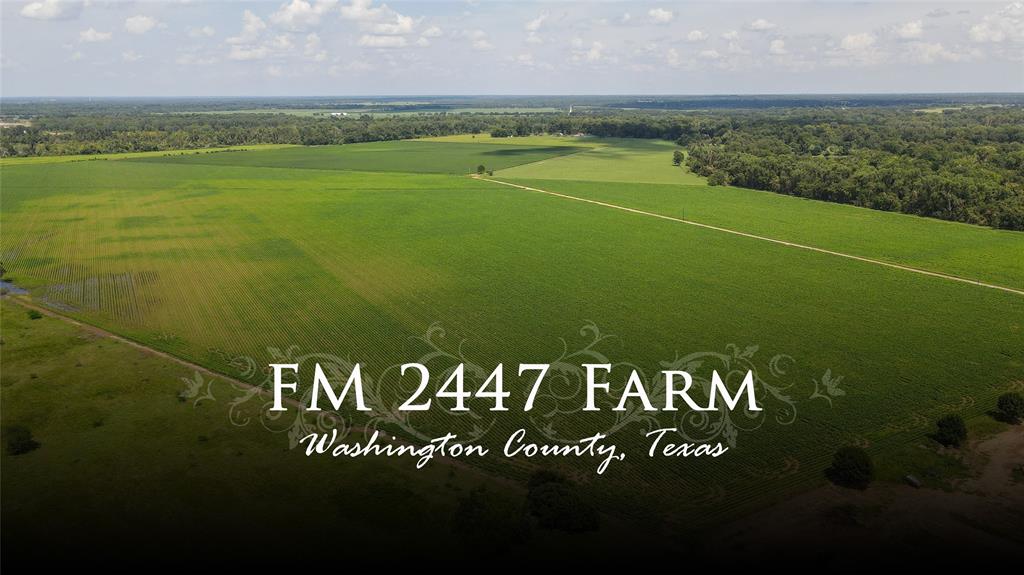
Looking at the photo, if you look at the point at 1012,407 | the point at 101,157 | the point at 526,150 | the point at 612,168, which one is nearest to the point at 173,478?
the point at 1012,407

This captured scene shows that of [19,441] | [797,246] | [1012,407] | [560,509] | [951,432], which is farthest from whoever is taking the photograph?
[797,246]

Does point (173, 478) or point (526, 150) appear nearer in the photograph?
point (173, 478)

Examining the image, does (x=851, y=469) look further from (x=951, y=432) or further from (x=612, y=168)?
(x=612, y=168)

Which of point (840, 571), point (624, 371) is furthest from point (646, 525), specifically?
point (624, 371)

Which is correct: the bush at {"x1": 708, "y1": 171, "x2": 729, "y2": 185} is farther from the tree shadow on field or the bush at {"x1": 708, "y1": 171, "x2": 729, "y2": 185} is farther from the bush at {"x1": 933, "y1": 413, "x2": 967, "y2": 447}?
the bush at {"x1": 933, "y1": 413, "x2": 967, "y2": 447}

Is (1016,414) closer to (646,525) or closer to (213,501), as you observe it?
(646,525)
